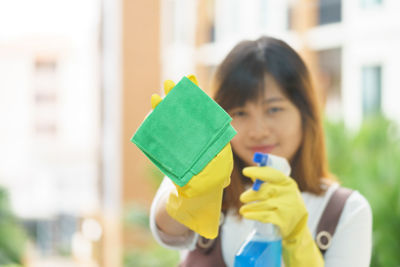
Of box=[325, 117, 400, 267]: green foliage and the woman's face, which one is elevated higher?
the woman's face

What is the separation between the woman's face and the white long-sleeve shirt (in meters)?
0.09

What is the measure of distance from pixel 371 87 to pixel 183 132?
4.66 meters

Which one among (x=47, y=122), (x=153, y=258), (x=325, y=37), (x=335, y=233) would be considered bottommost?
(x=47, y=122)

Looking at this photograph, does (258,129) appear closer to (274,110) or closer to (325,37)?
(274,110)

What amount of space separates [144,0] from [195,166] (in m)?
4.74

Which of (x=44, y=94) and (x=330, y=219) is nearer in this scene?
(x=330, y=219)

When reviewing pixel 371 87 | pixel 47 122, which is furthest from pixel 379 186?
pixel 47 122

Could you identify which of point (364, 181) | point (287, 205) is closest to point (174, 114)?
point (287, 205)

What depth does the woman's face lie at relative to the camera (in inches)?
25.4

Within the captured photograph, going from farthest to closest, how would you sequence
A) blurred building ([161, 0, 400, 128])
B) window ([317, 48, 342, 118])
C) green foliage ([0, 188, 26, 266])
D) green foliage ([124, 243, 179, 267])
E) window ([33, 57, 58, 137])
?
1. window ([33, 57, 58, 137])
2. window ([317, 48, 342, 118])
3. blurred building ([161, 0, 400, 128])
4. green foliage ([124, 243, 179, 267])
5. green foliage ([0, 188, 26, 266])

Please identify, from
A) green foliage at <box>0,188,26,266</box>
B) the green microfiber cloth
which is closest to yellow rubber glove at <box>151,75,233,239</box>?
the green microfiber cloth

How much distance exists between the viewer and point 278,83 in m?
0.66

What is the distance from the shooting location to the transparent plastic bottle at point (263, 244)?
497 millimetres

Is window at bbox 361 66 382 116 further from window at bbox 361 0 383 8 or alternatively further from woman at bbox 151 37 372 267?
woman at bbox 151 37 372 267
